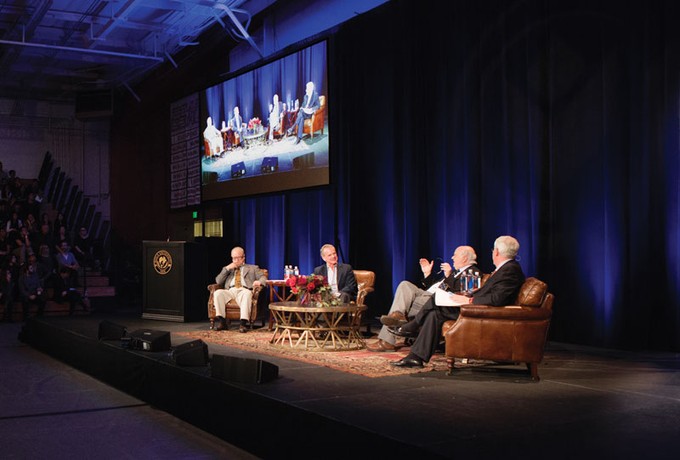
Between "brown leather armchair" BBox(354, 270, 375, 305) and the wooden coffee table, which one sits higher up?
"brown leather armchair" BBox(354, 270, 375, 305)

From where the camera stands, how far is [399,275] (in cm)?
864

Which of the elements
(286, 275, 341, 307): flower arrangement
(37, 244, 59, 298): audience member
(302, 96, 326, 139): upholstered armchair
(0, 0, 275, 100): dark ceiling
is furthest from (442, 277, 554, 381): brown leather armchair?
(37, 244, 59, 298): audience member

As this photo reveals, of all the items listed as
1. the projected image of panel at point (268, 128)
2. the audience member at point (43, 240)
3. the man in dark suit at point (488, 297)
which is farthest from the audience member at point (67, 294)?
the man in dark suit at point (488, 297)

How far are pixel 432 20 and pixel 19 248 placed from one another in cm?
799

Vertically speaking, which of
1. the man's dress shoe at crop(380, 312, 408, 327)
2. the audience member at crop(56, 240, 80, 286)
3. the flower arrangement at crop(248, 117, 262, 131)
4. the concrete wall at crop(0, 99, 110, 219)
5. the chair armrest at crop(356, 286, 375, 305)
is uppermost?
the concrete wall at crop(0, 99, 110, 219)

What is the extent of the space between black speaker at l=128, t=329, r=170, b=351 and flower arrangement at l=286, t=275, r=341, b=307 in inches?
50.1

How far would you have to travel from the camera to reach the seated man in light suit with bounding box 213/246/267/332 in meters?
7.79

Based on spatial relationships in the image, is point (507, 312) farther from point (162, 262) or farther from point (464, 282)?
point (162, 262)

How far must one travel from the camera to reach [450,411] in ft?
12.0

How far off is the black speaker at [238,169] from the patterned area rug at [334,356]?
3.11 metres

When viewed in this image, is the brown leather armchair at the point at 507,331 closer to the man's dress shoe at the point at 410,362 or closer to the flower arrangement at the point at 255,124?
the man's dress shoe at the point at 410,362

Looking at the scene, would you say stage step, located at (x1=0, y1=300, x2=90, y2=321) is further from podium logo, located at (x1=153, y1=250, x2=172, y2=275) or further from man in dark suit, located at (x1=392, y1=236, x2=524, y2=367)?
man in dark suit, located at (x1=392, y1=236, x2=524, y2=367)

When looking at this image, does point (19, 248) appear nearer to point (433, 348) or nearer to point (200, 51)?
point (200, 51)

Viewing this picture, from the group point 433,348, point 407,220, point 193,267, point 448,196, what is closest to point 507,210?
point 448,196
